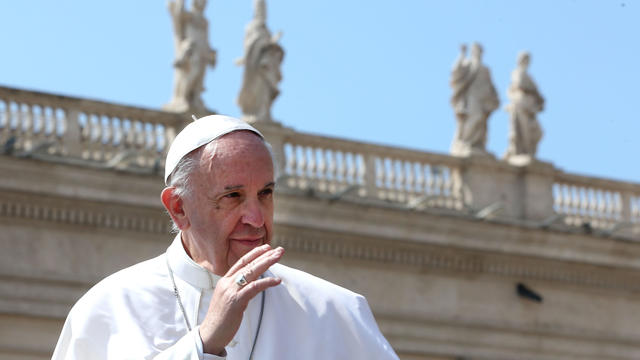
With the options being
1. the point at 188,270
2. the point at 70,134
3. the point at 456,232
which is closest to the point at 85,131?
the point at 70,134

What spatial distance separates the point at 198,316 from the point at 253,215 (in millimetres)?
322

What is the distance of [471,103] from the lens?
19.2 metres

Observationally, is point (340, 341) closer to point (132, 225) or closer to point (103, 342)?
point (103, 342)

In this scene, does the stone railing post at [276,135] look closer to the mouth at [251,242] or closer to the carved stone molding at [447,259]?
the carved stone molding at [447,259]

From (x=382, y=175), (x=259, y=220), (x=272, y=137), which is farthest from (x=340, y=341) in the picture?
(x=382, y=175)

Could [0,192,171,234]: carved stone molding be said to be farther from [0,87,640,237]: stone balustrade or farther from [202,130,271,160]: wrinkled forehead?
[202,130,271,160]: wrinkled forehead

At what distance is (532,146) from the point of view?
19578 mm

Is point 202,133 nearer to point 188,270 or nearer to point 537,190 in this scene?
point 188,270

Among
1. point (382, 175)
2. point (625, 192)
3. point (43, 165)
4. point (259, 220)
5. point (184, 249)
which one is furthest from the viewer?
point (625, 192)

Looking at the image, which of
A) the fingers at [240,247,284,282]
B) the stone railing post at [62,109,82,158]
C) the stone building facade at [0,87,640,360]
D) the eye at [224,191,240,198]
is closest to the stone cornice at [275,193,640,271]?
the stone building facade at [0,87,640,360]

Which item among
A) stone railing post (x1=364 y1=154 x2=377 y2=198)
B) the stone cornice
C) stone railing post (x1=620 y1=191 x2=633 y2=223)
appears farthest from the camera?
stone railing post (x1=620 y1=191 x2=633 y2=223)

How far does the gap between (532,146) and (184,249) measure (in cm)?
1625

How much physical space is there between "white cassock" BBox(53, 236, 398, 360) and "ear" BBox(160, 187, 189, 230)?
8 cm

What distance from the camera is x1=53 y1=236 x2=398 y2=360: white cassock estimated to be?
3.47 metres
